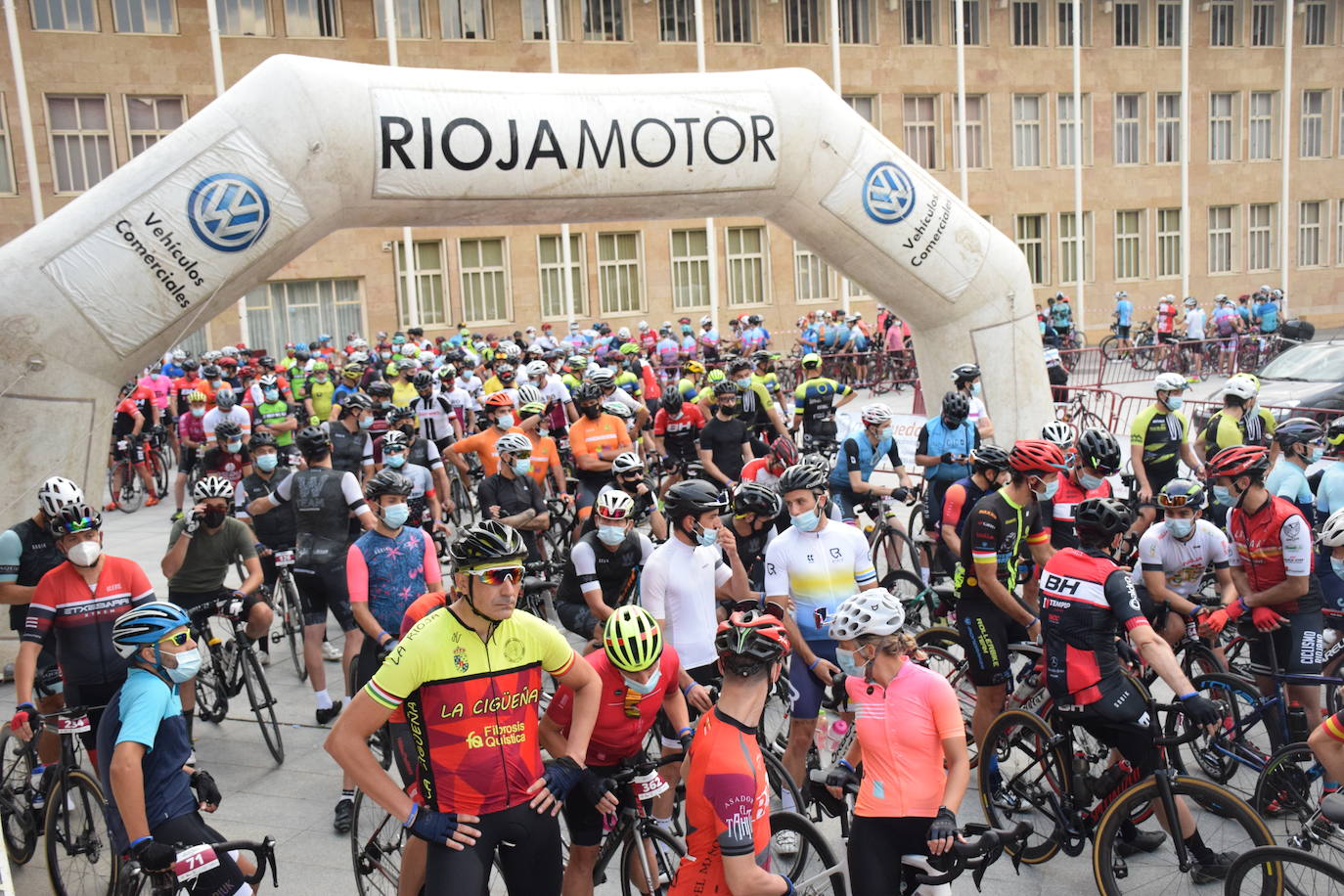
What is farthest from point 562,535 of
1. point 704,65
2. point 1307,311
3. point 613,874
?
point 1307,311

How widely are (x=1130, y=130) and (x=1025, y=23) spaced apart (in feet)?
17.6

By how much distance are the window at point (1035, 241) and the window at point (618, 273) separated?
531 inches

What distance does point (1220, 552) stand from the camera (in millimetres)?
7172

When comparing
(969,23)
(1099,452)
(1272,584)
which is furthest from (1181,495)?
(969,23)

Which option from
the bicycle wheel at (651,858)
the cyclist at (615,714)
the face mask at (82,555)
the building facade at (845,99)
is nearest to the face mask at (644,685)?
the cyclist at (615,714)

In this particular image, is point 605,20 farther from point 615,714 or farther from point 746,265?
point 615,714

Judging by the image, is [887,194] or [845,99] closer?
[887,194]

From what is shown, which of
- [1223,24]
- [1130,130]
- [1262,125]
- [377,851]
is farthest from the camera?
[1262,125]

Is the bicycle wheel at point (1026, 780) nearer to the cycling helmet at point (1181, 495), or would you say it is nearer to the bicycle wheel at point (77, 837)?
the cycling helmet at point (1181, 495)

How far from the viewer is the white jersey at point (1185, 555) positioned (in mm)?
7168

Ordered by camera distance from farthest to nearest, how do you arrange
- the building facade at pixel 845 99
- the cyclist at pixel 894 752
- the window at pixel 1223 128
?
the window at pixel 1223 128
the building facade at pixel 845 99
the cyclist at pixel 894 752

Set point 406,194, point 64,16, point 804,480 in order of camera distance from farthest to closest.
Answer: point 64,16 < point 406,194 < point 804,480

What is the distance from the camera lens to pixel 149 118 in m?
30.3

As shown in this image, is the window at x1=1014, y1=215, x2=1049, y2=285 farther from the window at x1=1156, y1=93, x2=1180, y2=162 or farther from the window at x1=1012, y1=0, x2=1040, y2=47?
the window at x1=1012, y1=0, x2=1040, y2=47
